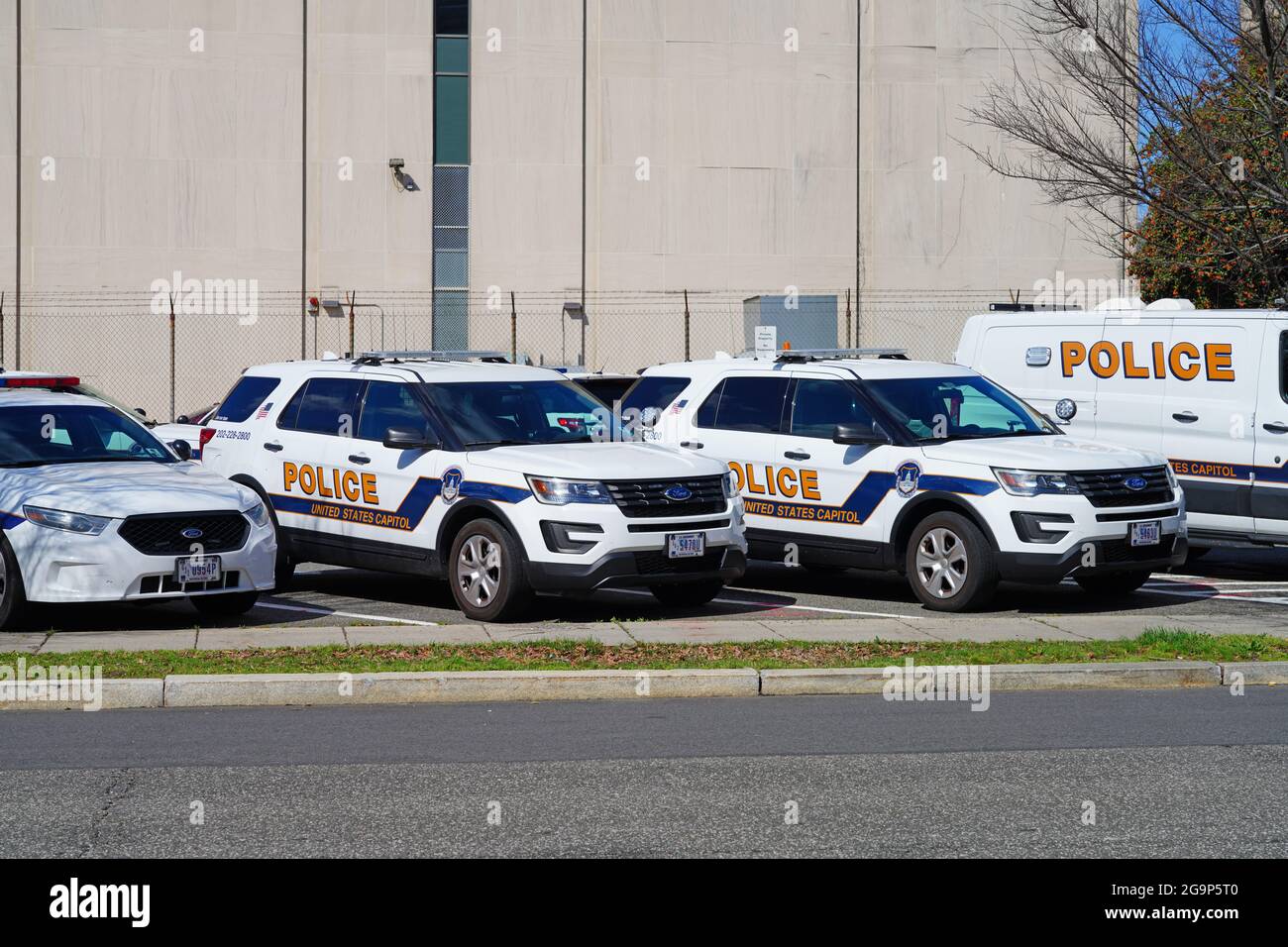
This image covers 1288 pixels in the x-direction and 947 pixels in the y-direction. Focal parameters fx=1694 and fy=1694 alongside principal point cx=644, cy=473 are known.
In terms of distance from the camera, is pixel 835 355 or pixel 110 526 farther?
pixel 835 355

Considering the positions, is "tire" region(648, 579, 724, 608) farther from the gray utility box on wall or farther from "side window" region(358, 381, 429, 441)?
the gray utility box on wall

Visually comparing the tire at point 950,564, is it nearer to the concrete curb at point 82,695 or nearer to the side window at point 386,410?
the side window at point 386,410

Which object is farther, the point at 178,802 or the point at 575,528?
the point at 575,528

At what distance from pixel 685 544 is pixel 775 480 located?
6.81ft

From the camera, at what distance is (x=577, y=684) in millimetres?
10125

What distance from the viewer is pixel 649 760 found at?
823 centimetres

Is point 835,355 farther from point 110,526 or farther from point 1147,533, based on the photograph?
point 110,526

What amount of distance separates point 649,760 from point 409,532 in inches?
214

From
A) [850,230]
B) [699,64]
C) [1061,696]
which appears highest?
[699,64]

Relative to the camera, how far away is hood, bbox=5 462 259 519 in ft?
38.7

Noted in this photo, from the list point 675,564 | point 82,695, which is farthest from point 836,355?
point 82,695

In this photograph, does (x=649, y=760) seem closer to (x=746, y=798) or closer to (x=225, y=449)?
(x=746, y=798)

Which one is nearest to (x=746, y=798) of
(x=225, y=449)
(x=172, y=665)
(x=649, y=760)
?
(x=649, y=760)

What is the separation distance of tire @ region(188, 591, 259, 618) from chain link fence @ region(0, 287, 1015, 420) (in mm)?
20745
